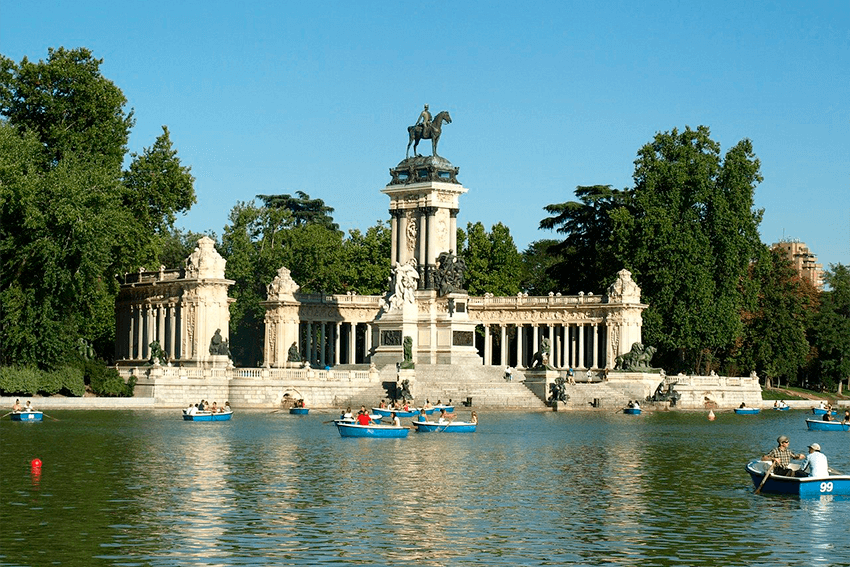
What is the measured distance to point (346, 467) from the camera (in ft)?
139

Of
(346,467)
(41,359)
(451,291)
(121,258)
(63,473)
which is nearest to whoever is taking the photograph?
(63,473)

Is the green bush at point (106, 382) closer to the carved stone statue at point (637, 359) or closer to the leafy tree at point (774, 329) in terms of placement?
the carved stone statue at point (637, 359)

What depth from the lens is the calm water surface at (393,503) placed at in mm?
26672

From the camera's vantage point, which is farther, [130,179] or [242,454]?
[130,179]

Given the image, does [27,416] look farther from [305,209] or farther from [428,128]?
[305,209]

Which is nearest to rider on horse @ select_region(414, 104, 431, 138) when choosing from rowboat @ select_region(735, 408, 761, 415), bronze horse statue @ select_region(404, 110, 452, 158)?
bronze horse statue @ select_region(404, 110, 452, 158)

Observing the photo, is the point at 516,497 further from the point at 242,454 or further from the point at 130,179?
the point at 130,179

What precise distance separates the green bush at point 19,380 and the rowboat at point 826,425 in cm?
3754

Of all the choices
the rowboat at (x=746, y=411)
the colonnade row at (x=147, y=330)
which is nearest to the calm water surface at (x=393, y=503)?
the rowboat at (x=746, y=411)

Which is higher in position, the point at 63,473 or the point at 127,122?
the point at 127,122

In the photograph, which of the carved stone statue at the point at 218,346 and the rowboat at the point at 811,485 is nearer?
the rowboat at the point at 811,485

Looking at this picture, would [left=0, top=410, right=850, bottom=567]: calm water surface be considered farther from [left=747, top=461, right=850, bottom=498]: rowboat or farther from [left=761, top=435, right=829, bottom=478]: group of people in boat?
[left=761, top=435, right=829, bottom=478]: group of people in boat

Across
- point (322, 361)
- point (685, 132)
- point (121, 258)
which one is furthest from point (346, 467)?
point (685, 132)

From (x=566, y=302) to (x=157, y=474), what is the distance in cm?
6592
